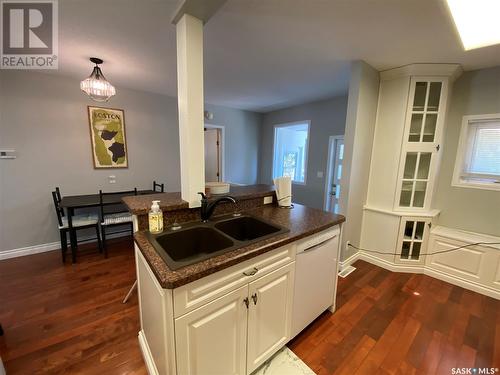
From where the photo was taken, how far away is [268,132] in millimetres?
4945

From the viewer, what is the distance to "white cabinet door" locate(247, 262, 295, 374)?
4.03 feet

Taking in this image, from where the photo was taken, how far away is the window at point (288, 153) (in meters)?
4.86

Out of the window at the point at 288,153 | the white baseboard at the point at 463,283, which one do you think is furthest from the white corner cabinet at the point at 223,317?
the window at the point at 288,153

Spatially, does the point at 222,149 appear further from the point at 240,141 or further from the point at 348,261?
the point at 348,261

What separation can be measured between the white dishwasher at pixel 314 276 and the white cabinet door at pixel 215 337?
1.58 ft

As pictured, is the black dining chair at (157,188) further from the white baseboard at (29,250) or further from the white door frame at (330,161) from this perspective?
the white door frame at (330,161)

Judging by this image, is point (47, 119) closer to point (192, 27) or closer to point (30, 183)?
point (30, 183)

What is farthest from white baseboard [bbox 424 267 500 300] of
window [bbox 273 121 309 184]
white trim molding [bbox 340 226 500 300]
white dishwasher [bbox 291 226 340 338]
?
window [bbox 273 121 309 184]

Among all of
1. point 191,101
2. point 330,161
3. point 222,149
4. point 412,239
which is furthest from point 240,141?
point 412,239

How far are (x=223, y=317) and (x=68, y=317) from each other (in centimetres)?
163

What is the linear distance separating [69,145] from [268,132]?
363 cm

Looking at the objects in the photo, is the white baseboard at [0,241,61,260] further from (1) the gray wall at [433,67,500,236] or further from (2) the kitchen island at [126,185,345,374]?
(1) the gray wall at [433,67,500,236]

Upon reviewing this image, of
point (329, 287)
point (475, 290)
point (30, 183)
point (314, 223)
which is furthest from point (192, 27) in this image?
point (475, 290)

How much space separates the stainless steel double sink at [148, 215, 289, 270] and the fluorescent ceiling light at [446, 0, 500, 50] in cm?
194
